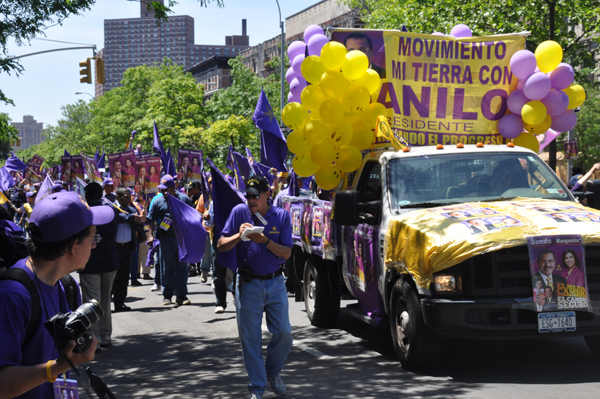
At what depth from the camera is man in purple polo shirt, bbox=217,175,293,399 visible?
6250mm

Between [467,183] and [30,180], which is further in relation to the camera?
[30,180]

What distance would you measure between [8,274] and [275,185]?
13.0m

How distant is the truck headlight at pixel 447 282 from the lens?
247 inches

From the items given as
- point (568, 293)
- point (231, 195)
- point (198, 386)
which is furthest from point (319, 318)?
point (568, 293)

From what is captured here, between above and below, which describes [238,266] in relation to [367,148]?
below

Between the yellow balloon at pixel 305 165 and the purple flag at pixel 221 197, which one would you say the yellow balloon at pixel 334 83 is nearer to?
the yellow balloon at pixel 305 165

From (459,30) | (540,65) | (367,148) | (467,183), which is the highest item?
(459,30)

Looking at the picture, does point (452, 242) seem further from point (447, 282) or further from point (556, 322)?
point (556, 322)

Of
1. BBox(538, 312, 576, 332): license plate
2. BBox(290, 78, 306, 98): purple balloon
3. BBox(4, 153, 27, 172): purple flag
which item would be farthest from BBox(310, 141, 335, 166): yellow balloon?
BBox(4, 153, 27, 172): purple flag

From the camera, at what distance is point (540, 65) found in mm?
9523

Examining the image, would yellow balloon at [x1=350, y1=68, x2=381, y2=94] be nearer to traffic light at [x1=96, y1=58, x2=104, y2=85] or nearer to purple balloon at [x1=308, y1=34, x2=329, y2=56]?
purple balloon at [x1=308, y1=34, x2=329, y2=56]

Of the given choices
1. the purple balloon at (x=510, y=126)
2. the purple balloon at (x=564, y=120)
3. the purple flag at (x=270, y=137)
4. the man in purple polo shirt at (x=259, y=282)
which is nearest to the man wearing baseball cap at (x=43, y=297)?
the man in purple polo shirt at (x=259, y=282)

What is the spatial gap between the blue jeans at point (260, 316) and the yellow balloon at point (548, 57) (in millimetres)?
5107

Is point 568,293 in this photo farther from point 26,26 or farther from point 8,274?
point 26,26
